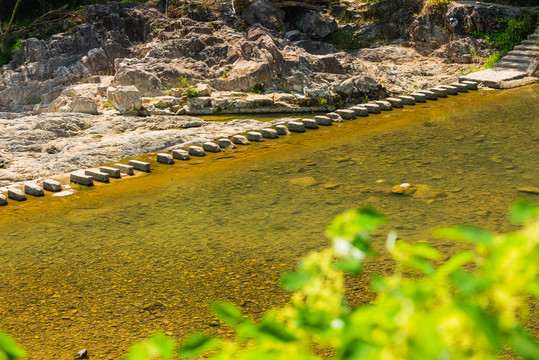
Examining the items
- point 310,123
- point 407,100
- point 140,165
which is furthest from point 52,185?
point 407,100

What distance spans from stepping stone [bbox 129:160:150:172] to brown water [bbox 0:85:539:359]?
13 cm

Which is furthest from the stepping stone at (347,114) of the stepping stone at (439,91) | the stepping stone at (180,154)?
the stepping stone at (180,154)

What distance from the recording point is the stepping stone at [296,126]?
9.35 meters

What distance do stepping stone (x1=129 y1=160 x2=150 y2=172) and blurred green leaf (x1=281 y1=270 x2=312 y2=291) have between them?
6730 mm

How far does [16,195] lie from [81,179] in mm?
805

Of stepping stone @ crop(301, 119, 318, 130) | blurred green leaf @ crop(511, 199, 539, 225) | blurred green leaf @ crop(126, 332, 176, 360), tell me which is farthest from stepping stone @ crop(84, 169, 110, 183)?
blurred green leaf @ crop(511, 199, 539, 225)

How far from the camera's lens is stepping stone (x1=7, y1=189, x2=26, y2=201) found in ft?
21.6

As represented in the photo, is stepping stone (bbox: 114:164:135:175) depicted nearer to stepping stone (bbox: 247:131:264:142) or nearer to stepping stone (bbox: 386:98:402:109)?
stepping stone (bbox: 247:131:264:142)

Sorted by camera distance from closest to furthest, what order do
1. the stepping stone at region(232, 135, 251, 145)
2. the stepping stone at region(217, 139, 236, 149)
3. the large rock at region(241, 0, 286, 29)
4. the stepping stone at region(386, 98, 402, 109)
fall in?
the stepping stone at region(217, 139, 236, 149) → the stepping stone at region(232, 135, 251, 145) → the stepping stone at region(386, 98, 402, 109) → the large rock at region(241, 0, 286, 29)

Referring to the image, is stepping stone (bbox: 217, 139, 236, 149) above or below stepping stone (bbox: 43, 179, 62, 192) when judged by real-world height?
below

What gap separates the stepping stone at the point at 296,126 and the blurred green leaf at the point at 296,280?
8.38 metres

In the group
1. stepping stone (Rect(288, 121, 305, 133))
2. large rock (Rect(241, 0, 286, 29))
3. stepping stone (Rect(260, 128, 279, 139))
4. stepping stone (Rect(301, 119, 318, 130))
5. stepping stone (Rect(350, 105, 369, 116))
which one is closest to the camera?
stepping stone (Rect(260, 128, 279, 139))

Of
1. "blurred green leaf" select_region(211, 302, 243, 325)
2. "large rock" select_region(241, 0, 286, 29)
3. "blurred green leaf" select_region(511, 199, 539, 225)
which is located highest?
"large rock" select_region(241, 0, 286, 29)

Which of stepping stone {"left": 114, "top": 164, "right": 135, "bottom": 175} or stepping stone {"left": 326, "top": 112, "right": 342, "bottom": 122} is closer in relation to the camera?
stepping stone {"left": 114, "top": 164, "right": 135, "bottom": 175}
